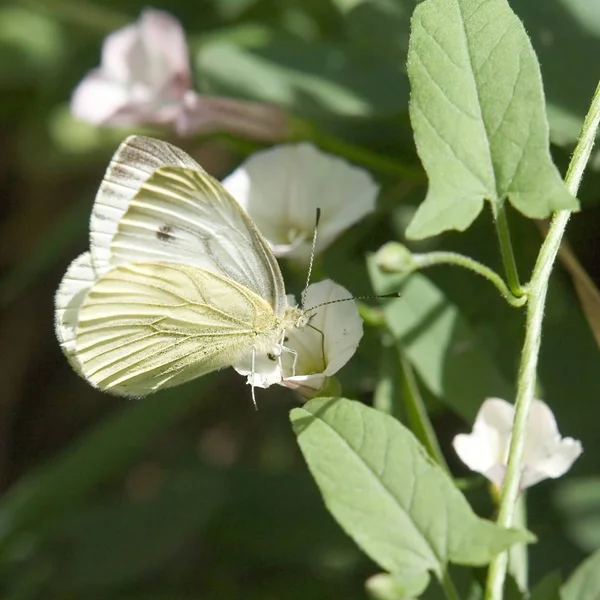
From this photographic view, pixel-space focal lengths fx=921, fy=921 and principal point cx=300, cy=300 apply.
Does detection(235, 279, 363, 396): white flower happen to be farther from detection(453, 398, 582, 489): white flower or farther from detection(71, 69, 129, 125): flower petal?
detection(71, 69, 129, 125): flower petal

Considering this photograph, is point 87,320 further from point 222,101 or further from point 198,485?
point 198,485

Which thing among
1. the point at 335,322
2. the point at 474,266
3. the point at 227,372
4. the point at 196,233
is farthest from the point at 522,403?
the point at 227,372

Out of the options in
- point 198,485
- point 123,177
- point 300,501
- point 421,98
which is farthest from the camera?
point 198,485

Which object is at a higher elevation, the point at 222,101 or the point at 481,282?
the point at 222,101

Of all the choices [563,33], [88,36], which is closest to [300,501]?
[563,33]

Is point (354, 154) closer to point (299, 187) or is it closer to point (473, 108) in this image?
point (299, 187)

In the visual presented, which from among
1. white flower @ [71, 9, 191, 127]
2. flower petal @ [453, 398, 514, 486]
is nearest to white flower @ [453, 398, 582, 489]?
flower petal @ [453, 398, 514, 486]
